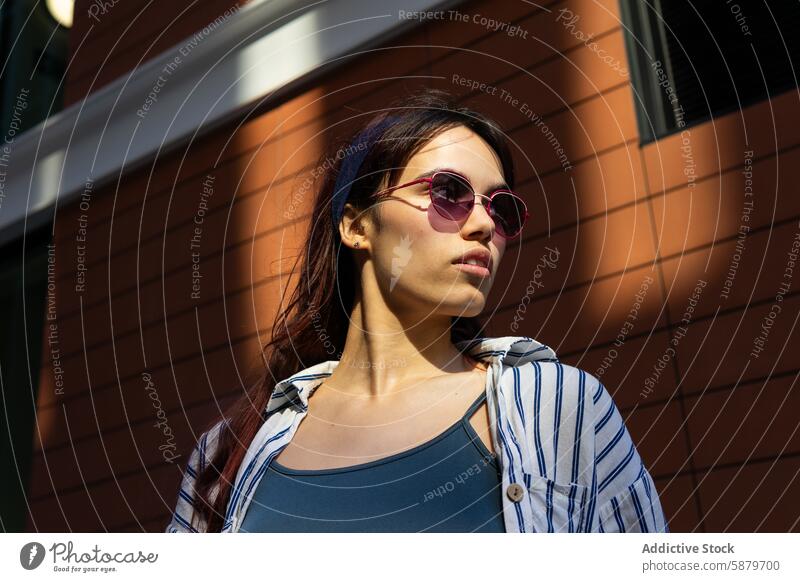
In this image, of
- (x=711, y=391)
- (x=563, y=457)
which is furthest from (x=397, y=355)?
(x=711, y=391)

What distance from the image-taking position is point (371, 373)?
1.12m

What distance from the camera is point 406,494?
0.93 m

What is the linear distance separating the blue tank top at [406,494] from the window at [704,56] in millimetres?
904

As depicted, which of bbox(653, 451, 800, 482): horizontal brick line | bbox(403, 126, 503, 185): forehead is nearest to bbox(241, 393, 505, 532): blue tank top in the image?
bbox(403, 126, 503, 185): forehead

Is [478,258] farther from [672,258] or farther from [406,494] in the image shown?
[672,258]

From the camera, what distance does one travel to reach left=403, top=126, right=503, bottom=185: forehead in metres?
1.08

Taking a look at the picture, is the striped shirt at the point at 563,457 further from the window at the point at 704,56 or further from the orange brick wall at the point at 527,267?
the window at the point at 704,56

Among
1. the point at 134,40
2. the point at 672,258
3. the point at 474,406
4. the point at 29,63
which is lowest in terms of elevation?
the point at 474,406

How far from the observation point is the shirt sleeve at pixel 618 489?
2.97 feet

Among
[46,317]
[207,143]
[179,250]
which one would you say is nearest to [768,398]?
[207,143]

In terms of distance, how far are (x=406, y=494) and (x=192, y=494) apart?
13.9 inches

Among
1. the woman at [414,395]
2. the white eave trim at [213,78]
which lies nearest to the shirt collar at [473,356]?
the woman at [414,395]
